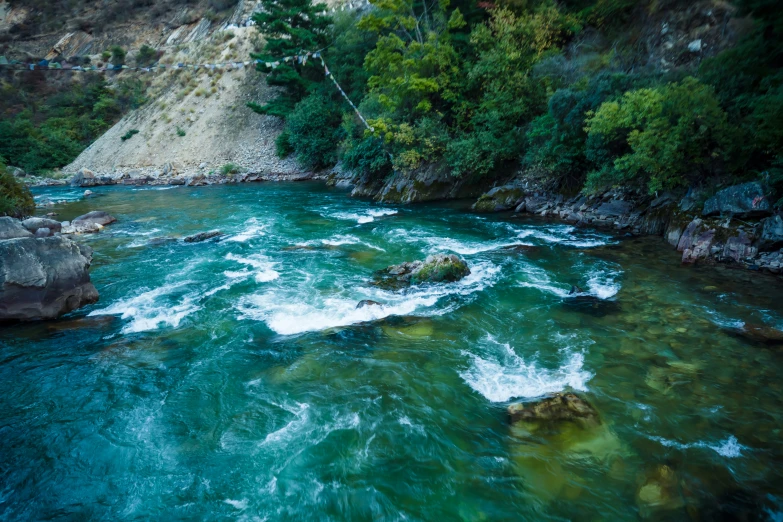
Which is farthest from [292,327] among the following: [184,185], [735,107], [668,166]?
[184,185]

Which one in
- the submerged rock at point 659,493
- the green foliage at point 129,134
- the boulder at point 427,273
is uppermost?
the green foliage at point 129,134

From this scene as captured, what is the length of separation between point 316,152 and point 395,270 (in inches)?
946

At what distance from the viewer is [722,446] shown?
5344 mm

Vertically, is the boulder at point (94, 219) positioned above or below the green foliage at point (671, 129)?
below

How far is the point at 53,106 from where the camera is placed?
49.8 metres

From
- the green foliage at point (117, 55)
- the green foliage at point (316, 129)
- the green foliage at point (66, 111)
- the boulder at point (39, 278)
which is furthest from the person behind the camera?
the green foliage at point (117, 55)

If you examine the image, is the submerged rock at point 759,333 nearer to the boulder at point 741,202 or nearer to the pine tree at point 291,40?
the boulder at point 741,202

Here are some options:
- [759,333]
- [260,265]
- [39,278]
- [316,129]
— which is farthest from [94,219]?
[759,333]

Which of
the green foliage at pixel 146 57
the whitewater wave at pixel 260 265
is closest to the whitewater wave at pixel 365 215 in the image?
the whitewater wave at pixel 260 265

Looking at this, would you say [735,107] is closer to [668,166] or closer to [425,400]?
[668,166]

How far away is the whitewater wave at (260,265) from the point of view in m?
12.0

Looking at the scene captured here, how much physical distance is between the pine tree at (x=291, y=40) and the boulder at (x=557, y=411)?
107 feet

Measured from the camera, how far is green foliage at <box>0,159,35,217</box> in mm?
17219

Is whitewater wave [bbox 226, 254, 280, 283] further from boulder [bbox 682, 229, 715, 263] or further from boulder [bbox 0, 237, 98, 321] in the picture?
boulder [bbox 682, 229, 715, 263]
